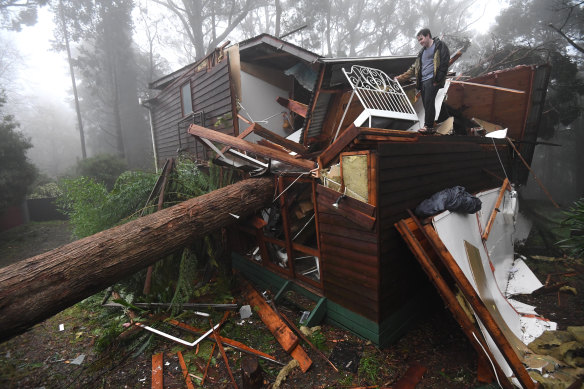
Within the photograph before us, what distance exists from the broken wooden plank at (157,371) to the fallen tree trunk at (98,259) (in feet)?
4.18

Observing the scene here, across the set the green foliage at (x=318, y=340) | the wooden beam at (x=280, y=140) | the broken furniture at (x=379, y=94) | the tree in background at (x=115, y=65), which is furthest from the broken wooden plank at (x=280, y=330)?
the tree in background at (x=115, y=65)

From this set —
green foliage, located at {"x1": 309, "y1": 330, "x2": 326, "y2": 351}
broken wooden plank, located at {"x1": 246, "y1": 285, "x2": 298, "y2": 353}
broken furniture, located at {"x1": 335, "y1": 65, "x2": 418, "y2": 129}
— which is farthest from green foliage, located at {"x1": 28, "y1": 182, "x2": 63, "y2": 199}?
broken furniture, located at {"x1": 335, "y1": 65, "x2": 418, "y2": 129}

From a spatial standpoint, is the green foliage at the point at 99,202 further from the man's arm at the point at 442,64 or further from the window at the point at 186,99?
the man's arm at the point at 442,64

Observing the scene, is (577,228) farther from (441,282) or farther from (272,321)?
(272,321)

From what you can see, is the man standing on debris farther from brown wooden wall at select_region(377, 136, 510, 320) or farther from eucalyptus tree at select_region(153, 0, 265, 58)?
eucalyptus tree at select_region(153, 0, 265, 58)

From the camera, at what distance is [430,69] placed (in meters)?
4.10

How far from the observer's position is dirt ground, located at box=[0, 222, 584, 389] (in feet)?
9.55

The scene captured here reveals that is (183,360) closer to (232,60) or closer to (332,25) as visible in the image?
(232,60)

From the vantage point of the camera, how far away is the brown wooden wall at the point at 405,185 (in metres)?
2.89

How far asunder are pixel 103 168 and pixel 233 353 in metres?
16.5

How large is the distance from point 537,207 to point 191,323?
14.1 meters

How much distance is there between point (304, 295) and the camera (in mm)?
4133

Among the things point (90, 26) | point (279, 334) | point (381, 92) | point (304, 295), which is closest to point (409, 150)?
point (381, 92)

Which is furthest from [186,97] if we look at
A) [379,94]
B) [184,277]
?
[379,94]
